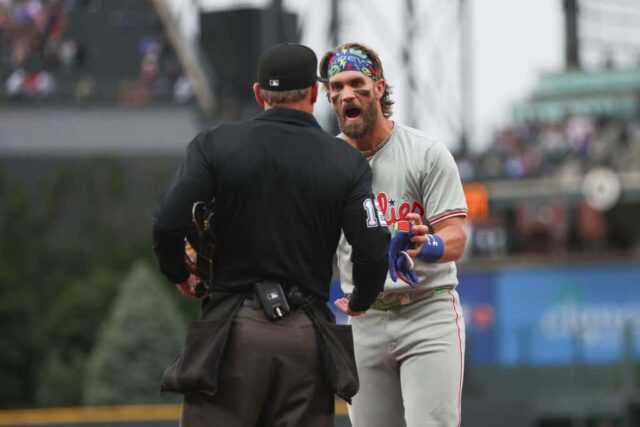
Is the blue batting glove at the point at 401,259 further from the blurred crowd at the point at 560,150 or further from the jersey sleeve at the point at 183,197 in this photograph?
the blurred crowd at the point at 560,150

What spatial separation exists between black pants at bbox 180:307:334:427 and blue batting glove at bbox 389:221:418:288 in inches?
23.2

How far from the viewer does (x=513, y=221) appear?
28016mm

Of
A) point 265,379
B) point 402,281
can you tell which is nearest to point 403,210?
point 402,281

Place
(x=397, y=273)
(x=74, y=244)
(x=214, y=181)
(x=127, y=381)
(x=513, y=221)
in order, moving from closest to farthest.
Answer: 1. (x=214, y=181)
2. (x=397, y=273)
3. (x=127, y=381)
4. (x=513, y=221)
5. (x=74, y=244)

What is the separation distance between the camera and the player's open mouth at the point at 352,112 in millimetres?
5922

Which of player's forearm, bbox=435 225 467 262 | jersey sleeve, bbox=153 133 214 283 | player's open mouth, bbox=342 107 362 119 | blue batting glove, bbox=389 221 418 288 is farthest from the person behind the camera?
player's open mouth, bbox=342 107 362 119

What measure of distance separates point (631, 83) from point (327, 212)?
30733 mm

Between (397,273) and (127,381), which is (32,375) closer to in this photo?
(127,381)

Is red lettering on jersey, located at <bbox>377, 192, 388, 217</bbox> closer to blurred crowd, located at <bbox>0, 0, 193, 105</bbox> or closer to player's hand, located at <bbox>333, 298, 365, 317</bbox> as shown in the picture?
player's hand, located at <bbox>333, 298, 365, 317</bbox>

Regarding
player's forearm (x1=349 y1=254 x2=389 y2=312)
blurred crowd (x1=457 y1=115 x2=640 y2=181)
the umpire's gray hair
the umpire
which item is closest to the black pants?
the umpire

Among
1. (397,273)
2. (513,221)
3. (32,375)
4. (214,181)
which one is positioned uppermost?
(214,181)

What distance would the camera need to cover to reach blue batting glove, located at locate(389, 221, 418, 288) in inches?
220

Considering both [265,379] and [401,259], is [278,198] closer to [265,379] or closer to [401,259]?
[265,379]

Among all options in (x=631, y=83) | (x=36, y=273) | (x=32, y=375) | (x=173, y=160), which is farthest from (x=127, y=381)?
(x=631, y=83)
